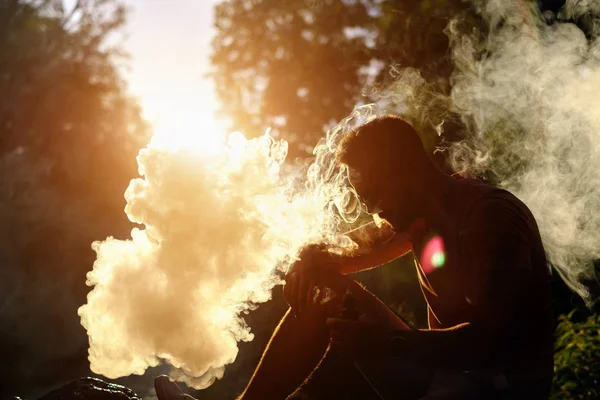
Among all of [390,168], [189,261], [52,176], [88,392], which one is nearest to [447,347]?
[390,168]

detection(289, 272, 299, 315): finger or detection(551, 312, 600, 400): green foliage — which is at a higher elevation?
detection(289, 272, 299, 315): finger

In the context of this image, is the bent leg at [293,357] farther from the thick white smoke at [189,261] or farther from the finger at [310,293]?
the thick white smoke at [189,261]

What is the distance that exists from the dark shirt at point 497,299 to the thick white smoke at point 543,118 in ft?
11.3

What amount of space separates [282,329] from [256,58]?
9632mm

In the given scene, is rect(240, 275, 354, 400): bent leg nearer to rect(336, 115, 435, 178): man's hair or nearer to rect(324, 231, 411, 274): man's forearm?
rect(324, 231, 411, 274): man's forearm

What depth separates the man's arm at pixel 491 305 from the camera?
2508 mm

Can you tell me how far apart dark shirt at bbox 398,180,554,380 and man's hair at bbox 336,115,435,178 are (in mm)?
500

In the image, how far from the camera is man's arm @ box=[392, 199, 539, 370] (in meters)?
2.51

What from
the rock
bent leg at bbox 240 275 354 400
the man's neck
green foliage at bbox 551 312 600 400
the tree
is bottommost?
green foliage at bbox 551 312 600 400

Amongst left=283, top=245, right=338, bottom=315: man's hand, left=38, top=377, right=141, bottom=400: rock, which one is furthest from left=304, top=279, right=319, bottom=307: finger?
left=38, top=377, right=141, bottom=400: rock

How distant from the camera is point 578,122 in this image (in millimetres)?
6008

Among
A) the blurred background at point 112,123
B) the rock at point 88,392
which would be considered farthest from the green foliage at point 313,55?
the rock at point 88,392

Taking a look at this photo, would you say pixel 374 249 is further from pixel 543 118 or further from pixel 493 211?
pixel 543 118

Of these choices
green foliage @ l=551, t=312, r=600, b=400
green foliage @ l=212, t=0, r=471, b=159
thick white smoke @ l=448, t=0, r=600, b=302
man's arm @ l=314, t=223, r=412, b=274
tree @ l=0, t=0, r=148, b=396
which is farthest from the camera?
tree @ l=0, t=0, r=148, b=396
